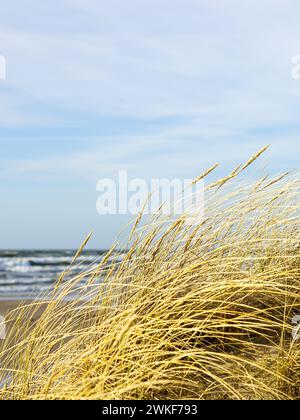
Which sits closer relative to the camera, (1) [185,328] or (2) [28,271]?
(1) [185,328]

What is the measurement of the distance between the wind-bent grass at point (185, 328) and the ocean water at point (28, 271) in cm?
1075

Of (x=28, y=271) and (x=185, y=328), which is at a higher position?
(x=28, y=271)

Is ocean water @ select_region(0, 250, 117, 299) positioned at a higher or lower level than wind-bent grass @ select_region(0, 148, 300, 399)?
higher

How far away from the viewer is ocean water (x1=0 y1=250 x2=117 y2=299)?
53.8 ft

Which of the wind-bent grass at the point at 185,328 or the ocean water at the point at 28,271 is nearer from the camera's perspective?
the wind-bent grass at the point at 185,328

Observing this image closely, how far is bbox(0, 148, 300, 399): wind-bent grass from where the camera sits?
2623 mm

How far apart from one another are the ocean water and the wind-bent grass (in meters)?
10.8

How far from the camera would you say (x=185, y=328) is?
2631 mm

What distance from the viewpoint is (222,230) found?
11.4 ft

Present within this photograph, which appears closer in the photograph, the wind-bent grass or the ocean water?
the wind-bent grass

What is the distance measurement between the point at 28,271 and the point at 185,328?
2000 centimetres

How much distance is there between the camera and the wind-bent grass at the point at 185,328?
8.61 feet
